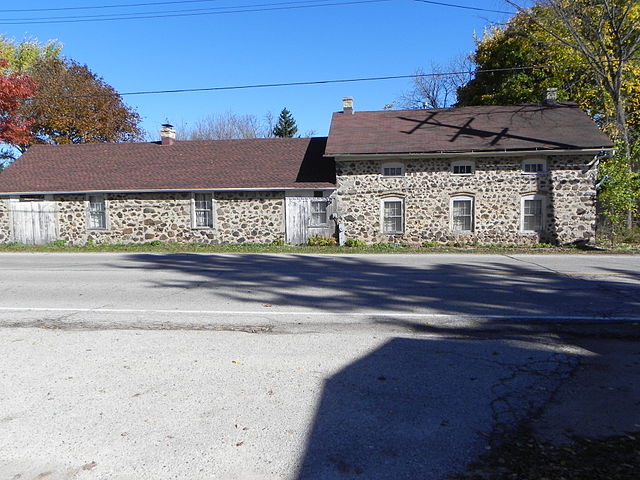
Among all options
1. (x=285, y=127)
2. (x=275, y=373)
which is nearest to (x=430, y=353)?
(x=275, y=373)

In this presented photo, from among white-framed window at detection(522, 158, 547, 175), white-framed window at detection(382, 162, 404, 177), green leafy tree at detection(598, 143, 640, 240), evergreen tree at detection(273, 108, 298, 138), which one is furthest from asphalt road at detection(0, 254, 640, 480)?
evergreen tree at detection(273, 108, 298, 138)

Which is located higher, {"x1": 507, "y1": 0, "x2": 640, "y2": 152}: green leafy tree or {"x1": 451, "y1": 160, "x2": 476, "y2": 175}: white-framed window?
{"x1": 507, "y1": 0, "x2": 640, "y2": 152}: green leafy tree

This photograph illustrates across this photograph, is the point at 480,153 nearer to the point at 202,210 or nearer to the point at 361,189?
the point at 361,189

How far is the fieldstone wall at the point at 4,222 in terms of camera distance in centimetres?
2189

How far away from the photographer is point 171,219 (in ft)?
69.6

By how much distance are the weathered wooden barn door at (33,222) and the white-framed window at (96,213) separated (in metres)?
1.59

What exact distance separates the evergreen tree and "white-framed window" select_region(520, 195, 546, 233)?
1474 inches

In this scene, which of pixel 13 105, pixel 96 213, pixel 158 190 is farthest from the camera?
pixel 13 105

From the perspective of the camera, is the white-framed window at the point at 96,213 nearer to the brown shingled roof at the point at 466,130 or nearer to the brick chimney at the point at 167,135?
the brick chimney at the point at 167,135

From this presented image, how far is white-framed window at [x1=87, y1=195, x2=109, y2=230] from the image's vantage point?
21547 mm

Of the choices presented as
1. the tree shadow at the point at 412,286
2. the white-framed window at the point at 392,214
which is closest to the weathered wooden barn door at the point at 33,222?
the tree shadow at the point at 412,286

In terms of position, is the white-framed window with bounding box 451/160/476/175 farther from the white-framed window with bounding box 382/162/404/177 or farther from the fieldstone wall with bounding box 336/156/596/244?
the white-framed window with bounding box 382/162/404/177

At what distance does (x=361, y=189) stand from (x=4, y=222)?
16094 mm

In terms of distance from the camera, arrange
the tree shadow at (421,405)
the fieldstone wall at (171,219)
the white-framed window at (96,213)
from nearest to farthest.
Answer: the tree shadow at (421,405)
the fieldstone wall at (171,219)
the white-framed window at (96,213)
